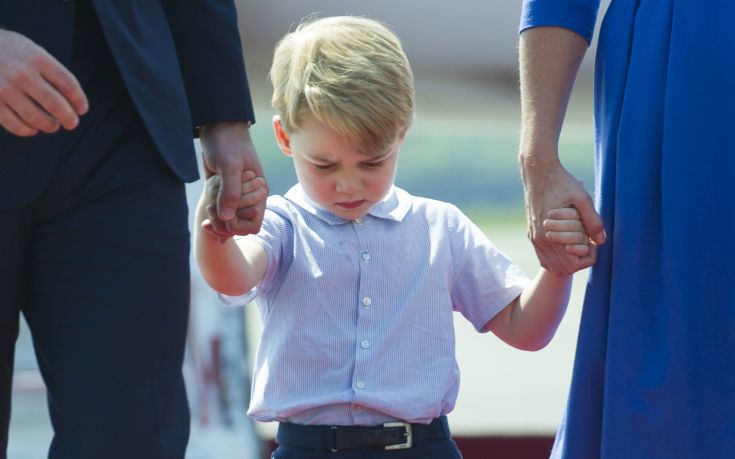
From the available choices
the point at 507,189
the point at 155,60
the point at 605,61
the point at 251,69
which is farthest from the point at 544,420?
the point at 155,60

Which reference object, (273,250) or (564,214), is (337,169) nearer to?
(273,250)

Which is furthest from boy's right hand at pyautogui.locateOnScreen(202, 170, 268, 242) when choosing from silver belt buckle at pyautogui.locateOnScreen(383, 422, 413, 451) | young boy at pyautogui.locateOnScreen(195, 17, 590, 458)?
silver belt buckle at pyautogui.locateOnScreen(383, 422, 413, 451)

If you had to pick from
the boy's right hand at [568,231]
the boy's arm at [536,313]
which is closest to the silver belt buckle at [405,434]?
the boy's arm at [536,313]

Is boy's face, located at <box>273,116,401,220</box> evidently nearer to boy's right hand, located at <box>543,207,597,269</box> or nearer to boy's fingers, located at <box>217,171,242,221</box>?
boy's fingers, located at <box>217,171,242,221</box>

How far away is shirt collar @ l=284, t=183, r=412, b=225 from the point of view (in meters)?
2.15

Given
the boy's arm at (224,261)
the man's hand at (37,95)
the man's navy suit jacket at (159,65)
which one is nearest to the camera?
the man's hand at (37,95)

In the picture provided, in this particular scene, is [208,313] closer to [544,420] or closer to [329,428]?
[544,420]

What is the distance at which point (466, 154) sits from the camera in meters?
2.94

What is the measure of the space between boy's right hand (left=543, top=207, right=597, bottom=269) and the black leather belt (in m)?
0.47

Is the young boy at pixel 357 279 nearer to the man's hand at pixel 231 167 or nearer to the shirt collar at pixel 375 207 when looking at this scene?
the shirt collar at pixel 375 207

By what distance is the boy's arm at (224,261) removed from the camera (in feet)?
6.39

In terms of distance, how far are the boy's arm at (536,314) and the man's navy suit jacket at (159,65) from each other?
1.81 ft

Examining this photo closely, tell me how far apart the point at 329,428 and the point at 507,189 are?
1.17m

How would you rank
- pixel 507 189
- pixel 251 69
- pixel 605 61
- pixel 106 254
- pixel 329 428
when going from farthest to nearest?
pixel 507 189 < pixel 251 69 < pixel 329 428 < pixel 605 61 < pixel 106 254
